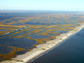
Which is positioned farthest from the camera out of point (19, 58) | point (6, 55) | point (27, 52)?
point (27, 52)

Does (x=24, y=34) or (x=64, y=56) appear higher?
(x=24, y=34)

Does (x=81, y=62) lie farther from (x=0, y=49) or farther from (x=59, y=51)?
(x=0, y=49)

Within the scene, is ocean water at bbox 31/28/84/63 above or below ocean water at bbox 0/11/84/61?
below

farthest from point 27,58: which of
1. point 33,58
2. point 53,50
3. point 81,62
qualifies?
point 81,62

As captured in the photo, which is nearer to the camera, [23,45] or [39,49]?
[39,49]

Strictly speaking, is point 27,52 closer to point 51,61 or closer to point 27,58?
point 27,58

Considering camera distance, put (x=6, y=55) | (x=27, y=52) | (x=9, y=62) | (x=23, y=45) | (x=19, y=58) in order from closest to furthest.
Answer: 1. (x=9, y=62)
2. (x=19, y=58)
3. (x=6, y=55)
4. (x=27, y=52)
5. (x=23, y=45)

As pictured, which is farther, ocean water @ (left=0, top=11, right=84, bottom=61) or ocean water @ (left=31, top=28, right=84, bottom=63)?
ocean water @ (left=0, top=11, right=84, bottom=61)

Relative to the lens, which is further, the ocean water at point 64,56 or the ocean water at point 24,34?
the ocean water at point 24,34

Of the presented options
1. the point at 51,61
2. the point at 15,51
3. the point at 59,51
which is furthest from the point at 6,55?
the point at 59,51

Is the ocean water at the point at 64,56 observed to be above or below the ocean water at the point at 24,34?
below

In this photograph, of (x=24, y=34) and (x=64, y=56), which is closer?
(x=64, y=56)
